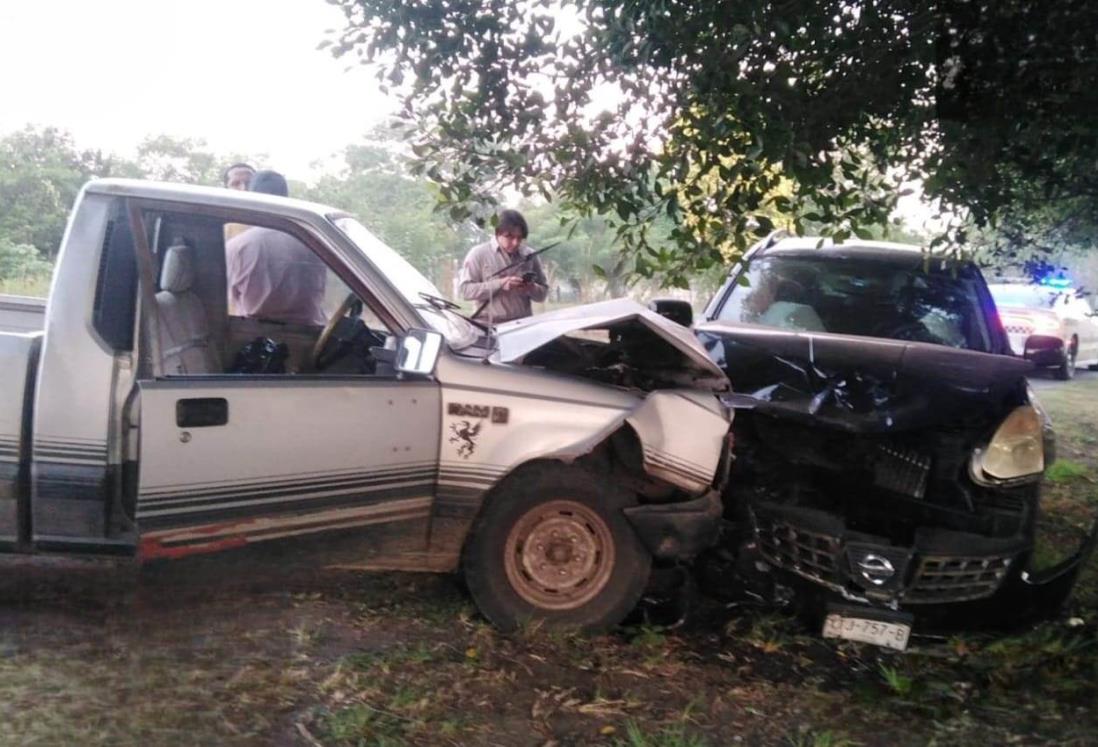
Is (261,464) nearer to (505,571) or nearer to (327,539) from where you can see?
(327,539)

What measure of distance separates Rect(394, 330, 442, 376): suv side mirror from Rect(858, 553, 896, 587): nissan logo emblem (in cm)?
187

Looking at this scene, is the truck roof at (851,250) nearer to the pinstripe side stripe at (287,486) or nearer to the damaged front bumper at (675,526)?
the damaged front bumper at (675,526)

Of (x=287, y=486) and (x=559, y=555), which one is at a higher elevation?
(x=287, y=486)

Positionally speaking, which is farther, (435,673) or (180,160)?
(180,160)

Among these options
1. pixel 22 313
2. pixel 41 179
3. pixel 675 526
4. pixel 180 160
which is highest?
pixel 180 160

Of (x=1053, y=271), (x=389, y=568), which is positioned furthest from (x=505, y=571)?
(x=1053, y=271)

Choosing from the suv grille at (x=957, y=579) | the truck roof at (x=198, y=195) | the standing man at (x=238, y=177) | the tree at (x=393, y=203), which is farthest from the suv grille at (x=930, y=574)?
the tree at (x=393, y=203)

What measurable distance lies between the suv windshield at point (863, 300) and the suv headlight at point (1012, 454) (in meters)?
1.49

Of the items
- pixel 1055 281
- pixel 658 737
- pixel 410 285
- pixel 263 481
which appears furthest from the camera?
pixel 1055 281

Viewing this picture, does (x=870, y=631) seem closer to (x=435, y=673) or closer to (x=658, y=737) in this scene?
(x=658, y=737)

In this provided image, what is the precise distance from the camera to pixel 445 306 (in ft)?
15.4

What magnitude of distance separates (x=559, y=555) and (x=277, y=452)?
120 cm

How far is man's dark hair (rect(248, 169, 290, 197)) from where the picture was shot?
560cm

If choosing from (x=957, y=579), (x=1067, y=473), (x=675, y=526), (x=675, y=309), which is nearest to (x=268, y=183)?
(x=675, y=309)
